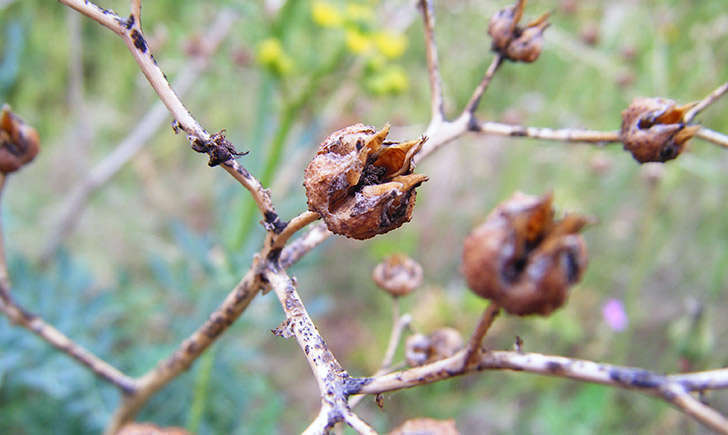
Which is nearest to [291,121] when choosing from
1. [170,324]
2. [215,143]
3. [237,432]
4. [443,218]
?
[170,324]

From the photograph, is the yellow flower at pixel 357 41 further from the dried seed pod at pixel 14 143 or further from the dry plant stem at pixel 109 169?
the dried seed pod at pixel 14 143

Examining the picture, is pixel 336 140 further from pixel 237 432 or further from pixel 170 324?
pixel 170 324

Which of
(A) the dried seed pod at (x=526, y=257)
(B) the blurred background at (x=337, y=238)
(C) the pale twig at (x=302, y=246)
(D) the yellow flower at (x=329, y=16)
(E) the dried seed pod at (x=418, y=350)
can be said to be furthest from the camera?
(D) the yellow flower at (x=329, y=16)

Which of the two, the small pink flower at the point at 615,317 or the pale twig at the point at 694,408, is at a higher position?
the pale twig at the point at 694,408

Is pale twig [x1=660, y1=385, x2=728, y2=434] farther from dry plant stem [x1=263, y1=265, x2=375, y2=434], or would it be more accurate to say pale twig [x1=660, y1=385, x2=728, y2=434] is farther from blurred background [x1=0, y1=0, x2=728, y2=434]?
blurred background [x1=0, y1=0, x2=728, y2=434]

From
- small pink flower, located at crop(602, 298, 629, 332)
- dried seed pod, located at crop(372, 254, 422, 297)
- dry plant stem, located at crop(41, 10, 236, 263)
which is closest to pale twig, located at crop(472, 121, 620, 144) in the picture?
dried seed pod, located at crop(372, 254, 422, 297)

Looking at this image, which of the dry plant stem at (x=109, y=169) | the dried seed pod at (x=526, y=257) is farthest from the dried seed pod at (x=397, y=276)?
the dry plant stem at (x=109, y=169)
